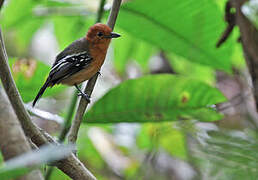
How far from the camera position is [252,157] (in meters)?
1.28

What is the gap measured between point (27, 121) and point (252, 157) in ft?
2.42

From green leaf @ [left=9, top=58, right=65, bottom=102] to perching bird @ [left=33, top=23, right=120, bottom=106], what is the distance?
0.32 m

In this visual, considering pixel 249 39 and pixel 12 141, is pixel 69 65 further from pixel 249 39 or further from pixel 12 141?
pixel 12 141

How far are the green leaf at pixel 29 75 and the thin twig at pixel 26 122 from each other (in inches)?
45.0

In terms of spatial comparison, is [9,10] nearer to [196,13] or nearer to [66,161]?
[196,13]

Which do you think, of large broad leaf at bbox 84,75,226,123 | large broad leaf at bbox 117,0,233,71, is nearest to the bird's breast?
large broad leaf at bbox 117,0,233,71

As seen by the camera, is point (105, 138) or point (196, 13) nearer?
point (196, 13)

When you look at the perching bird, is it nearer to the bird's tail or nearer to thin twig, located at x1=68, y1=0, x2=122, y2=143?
the bird's tail

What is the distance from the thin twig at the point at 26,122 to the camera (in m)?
0.98

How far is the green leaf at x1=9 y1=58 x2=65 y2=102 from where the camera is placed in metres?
2.19

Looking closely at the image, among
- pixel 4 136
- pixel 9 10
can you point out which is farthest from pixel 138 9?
pixel 4 136

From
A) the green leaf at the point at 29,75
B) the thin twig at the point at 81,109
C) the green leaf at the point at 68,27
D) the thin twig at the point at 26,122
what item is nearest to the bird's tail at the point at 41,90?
the green leaf at the point at 29,75

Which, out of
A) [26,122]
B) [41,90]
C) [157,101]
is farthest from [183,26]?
[26,122]

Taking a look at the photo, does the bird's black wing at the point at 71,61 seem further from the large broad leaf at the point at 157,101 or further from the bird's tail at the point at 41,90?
the large broad leaf at the point at 157,101
